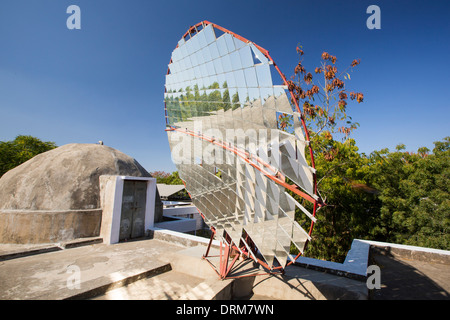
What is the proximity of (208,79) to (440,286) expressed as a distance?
852 centimetres

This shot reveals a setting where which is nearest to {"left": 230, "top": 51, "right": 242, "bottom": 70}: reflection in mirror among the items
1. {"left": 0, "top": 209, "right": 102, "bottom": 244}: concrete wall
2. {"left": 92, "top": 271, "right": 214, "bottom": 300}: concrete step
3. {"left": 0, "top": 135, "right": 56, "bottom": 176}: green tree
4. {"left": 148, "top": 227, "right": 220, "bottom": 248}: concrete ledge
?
{"left": 92, "top": 271, "right": 214, "bottom": 300}: concrete step

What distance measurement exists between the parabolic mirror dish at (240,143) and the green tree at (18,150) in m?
32.9

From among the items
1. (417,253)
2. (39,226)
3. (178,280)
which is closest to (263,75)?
(178,280)

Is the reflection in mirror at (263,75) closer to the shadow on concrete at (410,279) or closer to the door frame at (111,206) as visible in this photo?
the shadow on concrete at (410,279)

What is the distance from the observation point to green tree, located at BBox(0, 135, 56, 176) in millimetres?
26677

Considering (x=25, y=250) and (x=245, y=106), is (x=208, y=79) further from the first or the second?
(x=25, y=250)

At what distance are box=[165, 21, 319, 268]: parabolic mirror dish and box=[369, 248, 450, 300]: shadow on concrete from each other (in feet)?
11.2

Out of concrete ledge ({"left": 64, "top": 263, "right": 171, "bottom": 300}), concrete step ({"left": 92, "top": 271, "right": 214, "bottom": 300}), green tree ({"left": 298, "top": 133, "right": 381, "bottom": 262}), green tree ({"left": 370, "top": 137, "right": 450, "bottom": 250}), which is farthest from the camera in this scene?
green tree ({"left": 298, "top": 133, "right": 381, "bottom": 262})

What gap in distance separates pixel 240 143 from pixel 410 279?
277 inches

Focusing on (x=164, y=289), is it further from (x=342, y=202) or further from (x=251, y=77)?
(x=342, y=202)

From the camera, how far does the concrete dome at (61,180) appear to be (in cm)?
1035

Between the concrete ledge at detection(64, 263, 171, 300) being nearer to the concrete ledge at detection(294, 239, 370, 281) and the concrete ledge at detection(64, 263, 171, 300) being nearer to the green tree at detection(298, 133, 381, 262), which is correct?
the concrete ledge at detection(294, 239, 370, 281)

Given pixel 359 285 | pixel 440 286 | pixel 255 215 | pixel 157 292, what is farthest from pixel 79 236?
pixel 440 286
